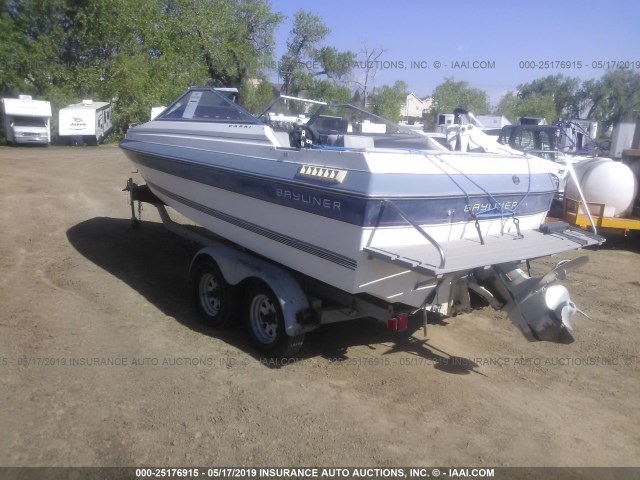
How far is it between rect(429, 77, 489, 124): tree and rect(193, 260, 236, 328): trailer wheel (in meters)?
→ 39.1

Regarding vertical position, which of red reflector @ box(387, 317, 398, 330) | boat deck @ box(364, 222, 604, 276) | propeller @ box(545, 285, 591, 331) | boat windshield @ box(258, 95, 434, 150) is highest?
boat windshield @ box(258, 95, 434, 150)

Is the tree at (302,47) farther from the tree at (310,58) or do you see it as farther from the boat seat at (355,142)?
the boat seat at (355,142)

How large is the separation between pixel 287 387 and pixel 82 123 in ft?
91.8

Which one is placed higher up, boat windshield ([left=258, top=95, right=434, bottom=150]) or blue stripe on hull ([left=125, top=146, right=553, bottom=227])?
boat windshield ([left=258, top=95, right=434, bottom=150])

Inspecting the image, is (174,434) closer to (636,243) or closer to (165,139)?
(165,139)

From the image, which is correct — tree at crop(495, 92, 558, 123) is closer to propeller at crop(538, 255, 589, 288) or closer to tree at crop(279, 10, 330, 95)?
tree at crop(279, 10, 330, 95)

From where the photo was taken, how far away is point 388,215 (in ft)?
12.8

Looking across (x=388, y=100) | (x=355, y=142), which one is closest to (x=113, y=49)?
(x=388, y=100)

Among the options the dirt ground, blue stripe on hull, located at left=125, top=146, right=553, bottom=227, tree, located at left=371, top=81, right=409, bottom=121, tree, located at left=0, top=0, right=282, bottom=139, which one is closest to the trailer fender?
the dirt ground

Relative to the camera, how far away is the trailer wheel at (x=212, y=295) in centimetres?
528

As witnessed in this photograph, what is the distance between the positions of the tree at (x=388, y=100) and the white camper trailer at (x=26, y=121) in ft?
53.0

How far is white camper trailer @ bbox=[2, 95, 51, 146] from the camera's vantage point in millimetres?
26306

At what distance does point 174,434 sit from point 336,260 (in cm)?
164

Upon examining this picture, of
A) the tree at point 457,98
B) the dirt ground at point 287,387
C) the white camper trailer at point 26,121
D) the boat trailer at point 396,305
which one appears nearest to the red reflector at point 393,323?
the boat trailer at point 396,305
